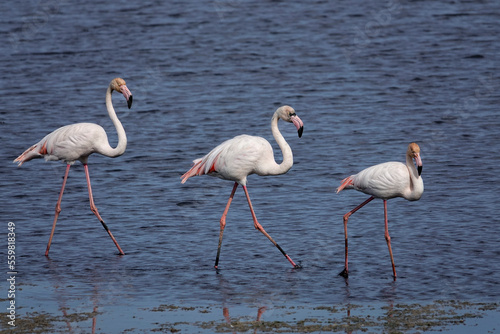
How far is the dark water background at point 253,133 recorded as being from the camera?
30.7ft

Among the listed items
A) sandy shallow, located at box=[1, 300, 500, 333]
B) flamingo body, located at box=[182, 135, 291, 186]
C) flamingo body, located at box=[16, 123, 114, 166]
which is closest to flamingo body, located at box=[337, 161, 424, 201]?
flamingo body, located at box=[182, 135, 291, 186]

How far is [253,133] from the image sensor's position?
51.4ft

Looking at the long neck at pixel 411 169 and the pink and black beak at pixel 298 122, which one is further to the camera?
the pink and black beak at pixel 298 122

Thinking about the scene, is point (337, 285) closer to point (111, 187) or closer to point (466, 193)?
point (466, 193)

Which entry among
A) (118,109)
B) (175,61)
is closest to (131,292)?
(118,109)

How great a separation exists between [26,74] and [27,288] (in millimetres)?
12331

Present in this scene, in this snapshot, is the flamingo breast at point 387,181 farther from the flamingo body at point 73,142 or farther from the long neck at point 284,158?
the flamingo body at point 73,142

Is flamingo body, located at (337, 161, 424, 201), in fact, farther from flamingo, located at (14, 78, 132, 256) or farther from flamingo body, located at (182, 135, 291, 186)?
flamingo, located at (14, 78, 132, 256)

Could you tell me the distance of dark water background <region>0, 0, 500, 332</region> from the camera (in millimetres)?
9367

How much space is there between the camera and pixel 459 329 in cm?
755

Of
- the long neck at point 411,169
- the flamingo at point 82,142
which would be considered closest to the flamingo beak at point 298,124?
the long neck at point 411,169

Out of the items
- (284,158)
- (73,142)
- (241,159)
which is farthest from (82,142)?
(284,158)

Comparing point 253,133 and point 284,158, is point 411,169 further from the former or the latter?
point 253,133

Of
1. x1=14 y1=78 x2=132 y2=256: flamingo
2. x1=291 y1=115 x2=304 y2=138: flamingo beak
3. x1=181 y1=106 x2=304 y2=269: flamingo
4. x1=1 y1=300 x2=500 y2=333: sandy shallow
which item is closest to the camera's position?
x1=1 y1=300 x2=500 y2=333: sandy shallow
